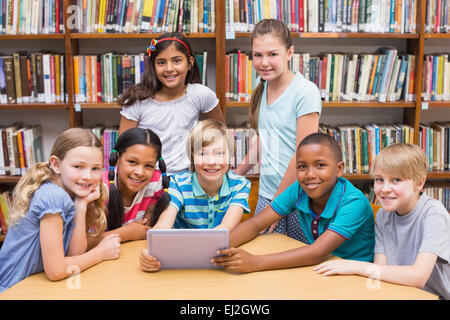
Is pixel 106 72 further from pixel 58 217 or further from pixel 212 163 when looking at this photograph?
pixel 58 217

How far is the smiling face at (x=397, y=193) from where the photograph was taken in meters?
1.60

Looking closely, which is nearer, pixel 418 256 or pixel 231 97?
pixel 418 256

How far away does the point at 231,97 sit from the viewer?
297cm

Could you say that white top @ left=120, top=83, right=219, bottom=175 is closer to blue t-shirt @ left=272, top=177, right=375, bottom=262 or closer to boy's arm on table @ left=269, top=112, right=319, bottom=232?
boy's arm on table @ left=269, top=112, right=319, bottom=232

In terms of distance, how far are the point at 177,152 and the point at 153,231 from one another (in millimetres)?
962

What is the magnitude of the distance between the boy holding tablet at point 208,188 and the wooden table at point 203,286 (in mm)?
375

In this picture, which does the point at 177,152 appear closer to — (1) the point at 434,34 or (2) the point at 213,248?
(2) the point at 213,248

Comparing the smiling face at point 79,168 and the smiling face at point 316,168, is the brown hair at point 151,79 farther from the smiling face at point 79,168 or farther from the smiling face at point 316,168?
the smiling face at point 316,168

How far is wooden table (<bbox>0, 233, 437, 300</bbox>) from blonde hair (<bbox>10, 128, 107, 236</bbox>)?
0.77ft

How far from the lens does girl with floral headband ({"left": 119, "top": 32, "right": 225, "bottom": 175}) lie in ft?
7.47

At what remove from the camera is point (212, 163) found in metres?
1.84

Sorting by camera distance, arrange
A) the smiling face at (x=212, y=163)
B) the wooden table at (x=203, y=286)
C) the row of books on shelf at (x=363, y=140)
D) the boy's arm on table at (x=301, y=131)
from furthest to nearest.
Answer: the row of books on shelf at (x=363, y=140) < the boy's arm on table at (x=301, y=131) < the smiling face at (x=212, y=163) < the wooden table at (x=203, y=286)

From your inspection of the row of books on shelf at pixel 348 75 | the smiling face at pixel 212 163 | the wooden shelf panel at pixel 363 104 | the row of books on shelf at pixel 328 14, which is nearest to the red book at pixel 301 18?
the row of books on shelf at pixel 328 14
